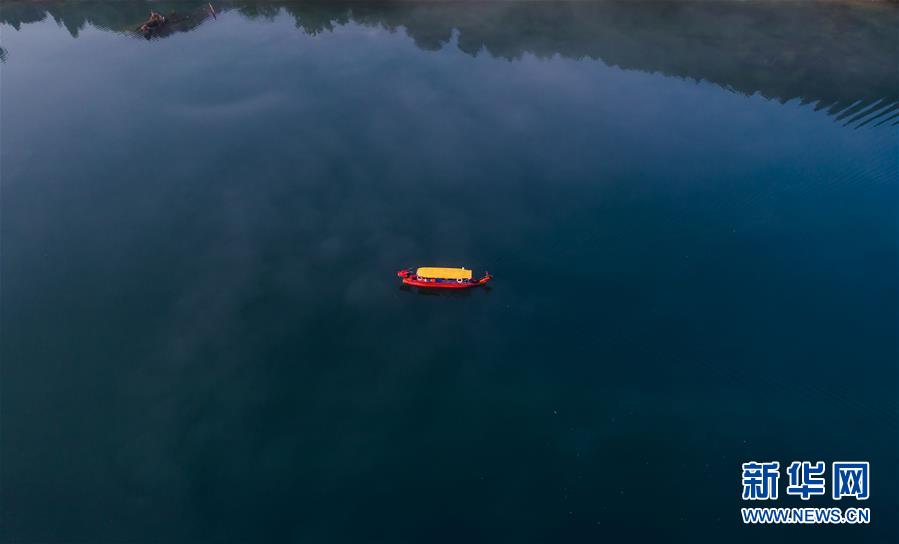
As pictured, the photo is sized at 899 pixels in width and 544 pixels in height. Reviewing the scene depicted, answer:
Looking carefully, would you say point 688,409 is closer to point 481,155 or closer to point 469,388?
point 469,388

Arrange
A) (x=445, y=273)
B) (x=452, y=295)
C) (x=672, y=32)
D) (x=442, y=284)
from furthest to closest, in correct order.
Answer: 1. (x=672, y=32)
2. (x=452, y=295)
3. (x=442, y=284)
4. (x=445, y=273)

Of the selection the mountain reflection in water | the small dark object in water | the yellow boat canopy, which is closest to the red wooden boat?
the yellow boat canopy

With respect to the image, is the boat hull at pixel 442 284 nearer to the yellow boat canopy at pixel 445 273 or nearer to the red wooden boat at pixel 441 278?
the red wooden boat at pixel 441 278

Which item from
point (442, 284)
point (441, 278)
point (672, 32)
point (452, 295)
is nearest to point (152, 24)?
point (441, 278)

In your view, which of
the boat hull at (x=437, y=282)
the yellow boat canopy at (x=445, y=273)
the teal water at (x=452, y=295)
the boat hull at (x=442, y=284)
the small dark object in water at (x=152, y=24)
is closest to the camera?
the teal water at (x=452, y=295)

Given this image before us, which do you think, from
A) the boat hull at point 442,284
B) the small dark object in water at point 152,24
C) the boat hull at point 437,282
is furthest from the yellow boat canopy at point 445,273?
the small dark object in water at point 152,24

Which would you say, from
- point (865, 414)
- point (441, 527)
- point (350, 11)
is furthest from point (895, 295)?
point (350, 11)

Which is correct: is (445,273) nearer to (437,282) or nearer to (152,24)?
(437,282)
